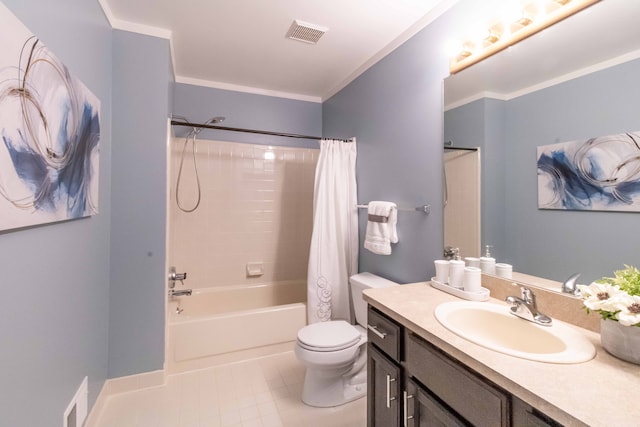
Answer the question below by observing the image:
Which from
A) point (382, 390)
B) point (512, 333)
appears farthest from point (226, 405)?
point (512, 333)

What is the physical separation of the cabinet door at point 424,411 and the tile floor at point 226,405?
72cm

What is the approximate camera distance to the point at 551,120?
1.17 m

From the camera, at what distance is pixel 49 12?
3.50 ft

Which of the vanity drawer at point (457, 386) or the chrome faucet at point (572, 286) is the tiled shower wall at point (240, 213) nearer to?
the vanity drawer at point (457, 386)

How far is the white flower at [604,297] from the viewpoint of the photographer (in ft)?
2.61

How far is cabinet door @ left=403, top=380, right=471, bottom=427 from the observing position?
2.99 feet

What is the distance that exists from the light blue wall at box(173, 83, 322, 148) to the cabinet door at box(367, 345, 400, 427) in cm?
243

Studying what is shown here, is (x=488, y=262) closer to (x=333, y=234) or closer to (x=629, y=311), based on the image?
(x=629, y=311)

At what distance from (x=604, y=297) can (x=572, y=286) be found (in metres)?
0.29

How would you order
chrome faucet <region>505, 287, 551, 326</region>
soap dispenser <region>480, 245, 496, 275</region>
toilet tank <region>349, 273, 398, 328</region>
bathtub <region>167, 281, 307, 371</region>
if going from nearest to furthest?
chrome faucet <region>505, 287, 551, 326</region>, soap dispenser <region>480, 245, 496, 275</region>, toilet tank <region>349, 273, 398, 328</region>, bathtub <region>167, 281, 307, 371</region>

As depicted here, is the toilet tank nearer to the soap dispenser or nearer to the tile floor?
the tile floor

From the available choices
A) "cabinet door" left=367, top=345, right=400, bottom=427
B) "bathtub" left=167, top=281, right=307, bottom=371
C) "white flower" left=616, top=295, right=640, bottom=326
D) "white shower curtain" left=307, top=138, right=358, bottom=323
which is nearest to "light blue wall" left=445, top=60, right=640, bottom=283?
"white flower" left=616, top=295, right=640, bottom=326

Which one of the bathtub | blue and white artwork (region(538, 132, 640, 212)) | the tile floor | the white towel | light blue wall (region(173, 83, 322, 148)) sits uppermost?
light blue wall (region(173, 83, 322, 148))

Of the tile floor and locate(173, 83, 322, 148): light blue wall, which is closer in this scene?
the tile floor
